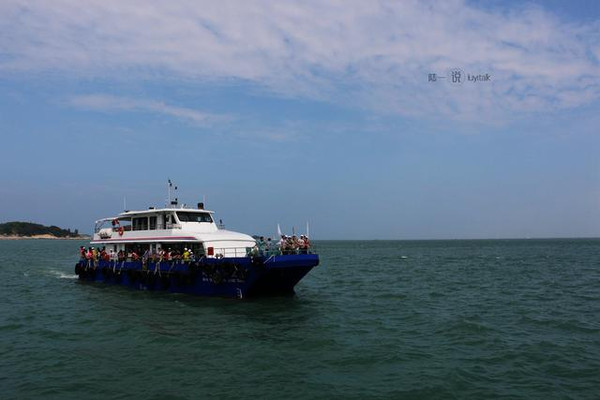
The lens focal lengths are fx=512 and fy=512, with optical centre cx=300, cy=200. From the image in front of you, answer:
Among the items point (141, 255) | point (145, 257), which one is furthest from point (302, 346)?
point (141, 255)

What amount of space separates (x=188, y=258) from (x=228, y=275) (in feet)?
11.2

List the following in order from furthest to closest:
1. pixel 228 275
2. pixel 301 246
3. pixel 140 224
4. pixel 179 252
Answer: pixel 140 224
pixel 179 252
pixel 228 275
pixel 301 246

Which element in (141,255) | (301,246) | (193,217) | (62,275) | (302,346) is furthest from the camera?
(62,275)

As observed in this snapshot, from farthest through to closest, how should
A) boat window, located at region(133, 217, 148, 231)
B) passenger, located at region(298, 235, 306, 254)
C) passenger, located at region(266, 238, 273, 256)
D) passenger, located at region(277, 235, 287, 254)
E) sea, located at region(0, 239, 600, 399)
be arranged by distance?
boat window, located at region(133, 217, 148, 231) < passenger, located at region(298, 235, 306, 254) < passenger, located at region(277, 235, 287, 254) < passenger, located at region(266, 238, 273, 256) < sea, located at region(0, 239, 600, 399)

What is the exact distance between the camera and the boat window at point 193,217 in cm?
3017

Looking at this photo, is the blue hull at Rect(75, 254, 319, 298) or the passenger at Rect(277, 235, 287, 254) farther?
the passenger at Rect(277, 235, 287, 254)

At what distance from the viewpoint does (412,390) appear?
41.3 ft

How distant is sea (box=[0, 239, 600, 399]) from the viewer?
1280 centimetres

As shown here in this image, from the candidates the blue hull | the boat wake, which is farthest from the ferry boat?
the boat wake

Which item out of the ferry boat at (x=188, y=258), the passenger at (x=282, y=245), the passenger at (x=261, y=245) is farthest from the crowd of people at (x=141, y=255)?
the passenger at (x=282, y=245)

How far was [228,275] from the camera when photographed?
25391mm

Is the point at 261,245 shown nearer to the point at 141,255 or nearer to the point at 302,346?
the point at 302,346

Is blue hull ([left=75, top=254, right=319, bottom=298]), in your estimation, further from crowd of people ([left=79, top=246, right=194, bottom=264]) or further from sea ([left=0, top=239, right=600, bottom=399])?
sea ([left=0, top=239, right=600, bottom=399])

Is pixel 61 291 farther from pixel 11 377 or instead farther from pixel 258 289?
pixel 11 377
